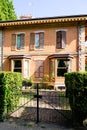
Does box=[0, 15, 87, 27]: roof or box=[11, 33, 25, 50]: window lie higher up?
box=[0, 15, 87, 27]: roof

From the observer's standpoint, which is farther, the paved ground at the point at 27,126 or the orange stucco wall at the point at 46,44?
the orange stucco wall at the point at 46,44

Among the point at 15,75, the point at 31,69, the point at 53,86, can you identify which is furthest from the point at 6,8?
the point at 15,75

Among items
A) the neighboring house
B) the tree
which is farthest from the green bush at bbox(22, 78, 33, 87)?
the tree

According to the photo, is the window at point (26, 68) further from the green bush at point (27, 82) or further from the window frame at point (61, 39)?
the window frame at point (61, 39)

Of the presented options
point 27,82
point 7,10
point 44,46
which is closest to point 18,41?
point 44,46

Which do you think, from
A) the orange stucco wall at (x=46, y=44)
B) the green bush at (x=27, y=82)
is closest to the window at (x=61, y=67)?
the orange stucco wall at (x=46, y=44)

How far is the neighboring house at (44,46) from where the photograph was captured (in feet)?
80.0

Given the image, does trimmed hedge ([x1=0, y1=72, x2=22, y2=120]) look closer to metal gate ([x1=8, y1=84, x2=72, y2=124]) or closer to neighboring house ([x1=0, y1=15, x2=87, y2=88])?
metal gate ([x1=8, y1=84, x2=72, y2=124])

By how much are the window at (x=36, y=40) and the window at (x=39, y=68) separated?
165 centimetres

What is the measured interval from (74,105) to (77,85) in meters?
0.80

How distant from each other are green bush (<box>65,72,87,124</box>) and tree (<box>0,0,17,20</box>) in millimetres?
35254

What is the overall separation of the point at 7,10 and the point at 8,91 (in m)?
38.9

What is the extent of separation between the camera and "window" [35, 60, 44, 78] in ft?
83.3

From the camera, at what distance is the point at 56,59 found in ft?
80.7
